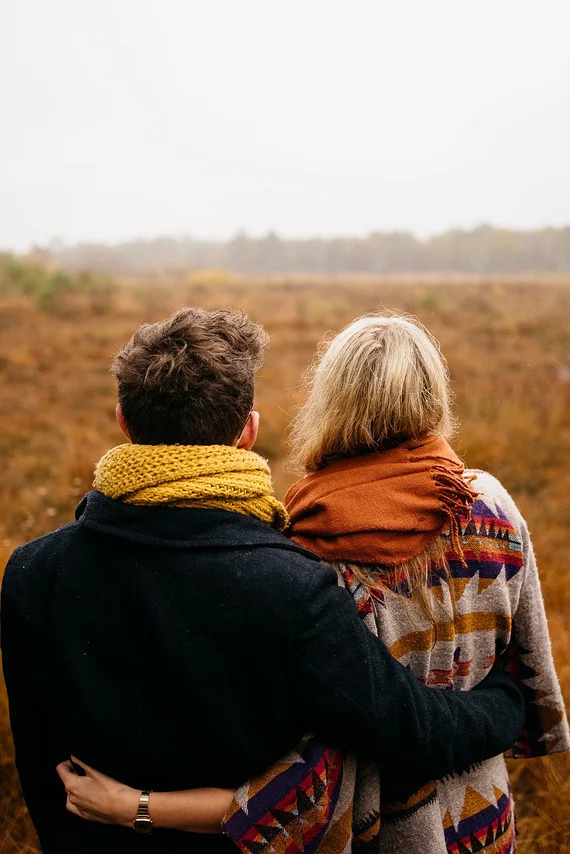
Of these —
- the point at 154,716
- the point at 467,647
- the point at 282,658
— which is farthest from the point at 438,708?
the point at 154,716

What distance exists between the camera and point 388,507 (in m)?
1.39

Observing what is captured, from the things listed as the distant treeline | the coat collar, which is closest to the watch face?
the coat collar

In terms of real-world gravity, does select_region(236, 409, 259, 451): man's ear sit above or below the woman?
above

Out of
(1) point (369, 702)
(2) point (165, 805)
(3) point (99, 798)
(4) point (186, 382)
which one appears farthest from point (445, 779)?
(4) point (186, 382)

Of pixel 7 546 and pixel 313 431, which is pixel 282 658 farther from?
pixel 7 546

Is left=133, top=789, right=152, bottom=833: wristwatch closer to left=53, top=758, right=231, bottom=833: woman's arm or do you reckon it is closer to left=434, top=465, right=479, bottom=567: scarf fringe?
left=53, top=758, right=231, bottom=833: woman's arm

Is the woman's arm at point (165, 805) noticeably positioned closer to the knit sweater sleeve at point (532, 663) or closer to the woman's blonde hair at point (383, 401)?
the woman's blonde hair at point (383, 401)

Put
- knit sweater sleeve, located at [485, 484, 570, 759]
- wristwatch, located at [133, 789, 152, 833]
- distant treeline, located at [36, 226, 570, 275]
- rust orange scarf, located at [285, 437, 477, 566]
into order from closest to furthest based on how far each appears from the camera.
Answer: wristwatch, located at [133, 789, 152, 833]
rust orange scarf, located at [285, 437, 477, 566]
knit sweater sleeve, located at [485, 484, 570, 759]
distant treeline, located at [36, 226, 570, 275]

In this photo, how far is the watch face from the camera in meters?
1.27

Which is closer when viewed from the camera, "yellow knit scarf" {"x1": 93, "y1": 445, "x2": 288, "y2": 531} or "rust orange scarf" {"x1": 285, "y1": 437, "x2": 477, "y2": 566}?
"yellow knit scarf" {"x1": 93, "y1": 445, "x2": 288, "y2": 531}

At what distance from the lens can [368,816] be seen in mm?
1388

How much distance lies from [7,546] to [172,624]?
3.24 meters

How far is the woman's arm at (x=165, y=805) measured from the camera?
1260 millimetres

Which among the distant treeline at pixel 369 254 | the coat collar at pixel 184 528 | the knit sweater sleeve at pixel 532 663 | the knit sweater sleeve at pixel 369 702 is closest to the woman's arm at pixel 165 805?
the knit sweater sleeve at pixel 369 702
